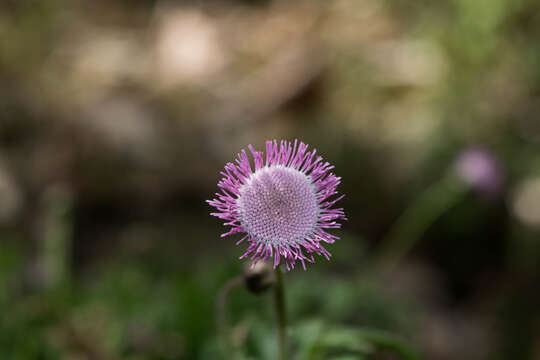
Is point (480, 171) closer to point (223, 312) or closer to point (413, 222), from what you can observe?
point (413, 222)

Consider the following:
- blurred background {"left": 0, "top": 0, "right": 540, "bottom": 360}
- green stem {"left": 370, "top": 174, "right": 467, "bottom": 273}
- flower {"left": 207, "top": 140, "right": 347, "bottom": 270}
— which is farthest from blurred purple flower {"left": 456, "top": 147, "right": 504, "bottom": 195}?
flower {"left": 207, "top": 140, "right": 347, "bottom": 270}

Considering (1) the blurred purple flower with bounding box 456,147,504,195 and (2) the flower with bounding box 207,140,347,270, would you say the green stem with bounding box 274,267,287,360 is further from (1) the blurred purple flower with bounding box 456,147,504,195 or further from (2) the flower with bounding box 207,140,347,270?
(1) the blurred purple flower with bounding box 456,147,504,195

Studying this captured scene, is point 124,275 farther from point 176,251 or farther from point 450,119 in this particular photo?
point 450,119

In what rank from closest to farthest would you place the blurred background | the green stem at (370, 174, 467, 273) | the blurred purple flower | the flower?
the flower < the blurred background < the blurred purple flower < the green stem at (370, 174, 467, 273)

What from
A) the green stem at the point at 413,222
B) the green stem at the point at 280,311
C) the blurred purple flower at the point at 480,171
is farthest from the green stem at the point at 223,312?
the blurred purple flower at the point at 480,171

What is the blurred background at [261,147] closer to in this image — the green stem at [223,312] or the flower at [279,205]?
the green stem at [223,312]
